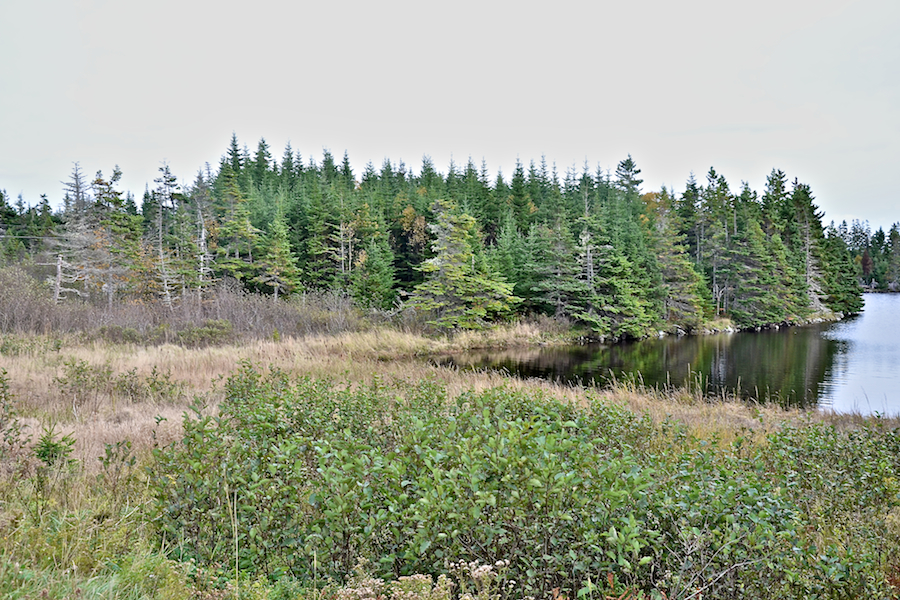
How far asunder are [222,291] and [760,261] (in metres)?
34.3

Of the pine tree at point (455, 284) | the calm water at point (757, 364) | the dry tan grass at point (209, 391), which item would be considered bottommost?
the calm water at point (757, 364)

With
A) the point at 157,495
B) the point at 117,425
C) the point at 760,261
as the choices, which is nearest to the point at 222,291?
the point at 117,425

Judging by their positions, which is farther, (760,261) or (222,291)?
(760,261)

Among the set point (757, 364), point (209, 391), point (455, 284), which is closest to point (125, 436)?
point (209, 391)

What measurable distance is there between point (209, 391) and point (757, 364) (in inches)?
754

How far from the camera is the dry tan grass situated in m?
6.75

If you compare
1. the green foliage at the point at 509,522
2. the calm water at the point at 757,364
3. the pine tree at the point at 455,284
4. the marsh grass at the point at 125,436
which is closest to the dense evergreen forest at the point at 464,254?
the pine tree at the point at 455,284

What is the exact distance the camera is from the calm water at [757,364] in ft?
49.5

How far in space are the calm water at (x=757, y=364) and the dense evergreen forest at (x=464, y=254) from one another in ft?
11.8

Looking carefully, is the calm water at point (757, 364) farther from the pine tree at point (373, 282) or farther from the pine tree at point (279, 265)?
the pine tree at point (279, 265)

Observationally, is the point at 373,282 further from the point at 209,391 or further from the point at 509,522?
the point at 509,522

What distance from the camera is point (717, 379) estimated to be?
57.8 feet

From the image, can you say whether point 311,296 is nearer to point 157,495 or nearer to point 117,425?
point 117,425

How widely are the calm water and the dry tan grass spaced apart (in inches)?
124
